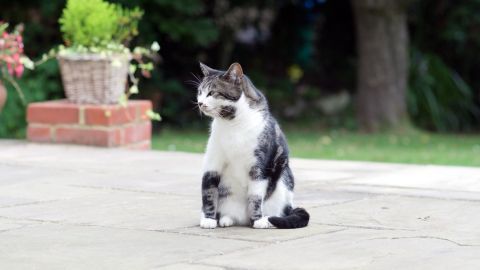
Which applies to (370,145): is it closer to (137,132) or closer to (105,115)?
(137,132)

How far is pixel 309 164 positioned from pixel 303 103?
8280 mm

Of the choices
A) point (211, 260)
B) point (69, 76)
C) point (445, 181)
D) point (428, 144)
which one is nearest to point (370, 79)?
point (428, 144)

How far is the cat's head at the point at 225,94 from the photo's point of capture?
175 inches

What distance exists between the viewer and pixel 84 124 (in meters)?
7.99

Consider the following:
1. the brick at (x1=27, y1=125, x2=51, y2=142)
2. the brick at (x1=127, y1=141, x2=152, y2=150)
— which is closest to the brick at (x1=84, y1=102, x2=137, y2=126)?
the brick at (x1=127, y1=141, x2=152, y2=150)

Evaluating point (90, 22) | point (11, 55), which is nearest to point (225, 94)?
point (90, 22)

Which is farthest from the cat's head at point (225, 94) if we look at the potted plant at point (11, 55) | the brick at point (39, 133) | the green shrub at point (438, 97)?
the green shrub at point (438, 97)

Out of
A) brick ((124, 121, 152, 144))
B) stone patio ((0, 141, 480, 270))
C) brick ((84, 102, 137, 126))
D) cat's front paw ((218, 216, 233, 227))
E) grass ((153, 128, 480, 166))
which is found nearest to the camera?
stone patio ((0, 141, 480, 270))

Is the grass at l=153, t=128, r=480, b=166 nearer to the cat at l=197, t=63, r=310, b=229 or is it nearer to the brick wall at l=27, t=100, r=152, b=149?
the brick wall at l=27, t=100, r=152, b=149

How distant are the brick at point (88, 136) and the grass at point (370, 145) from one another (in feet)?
5.69

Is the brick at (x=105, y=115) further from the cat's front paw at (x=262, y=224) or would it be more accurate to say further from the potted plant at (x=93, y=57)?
the cat's front paw at (x=262, y=224)

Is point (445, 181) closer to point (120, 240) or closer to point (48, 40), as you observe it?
point (120, 240)

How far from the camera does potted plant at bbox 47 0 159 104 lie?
8.17 metres

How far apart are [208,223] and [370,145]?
7111 millimetres
